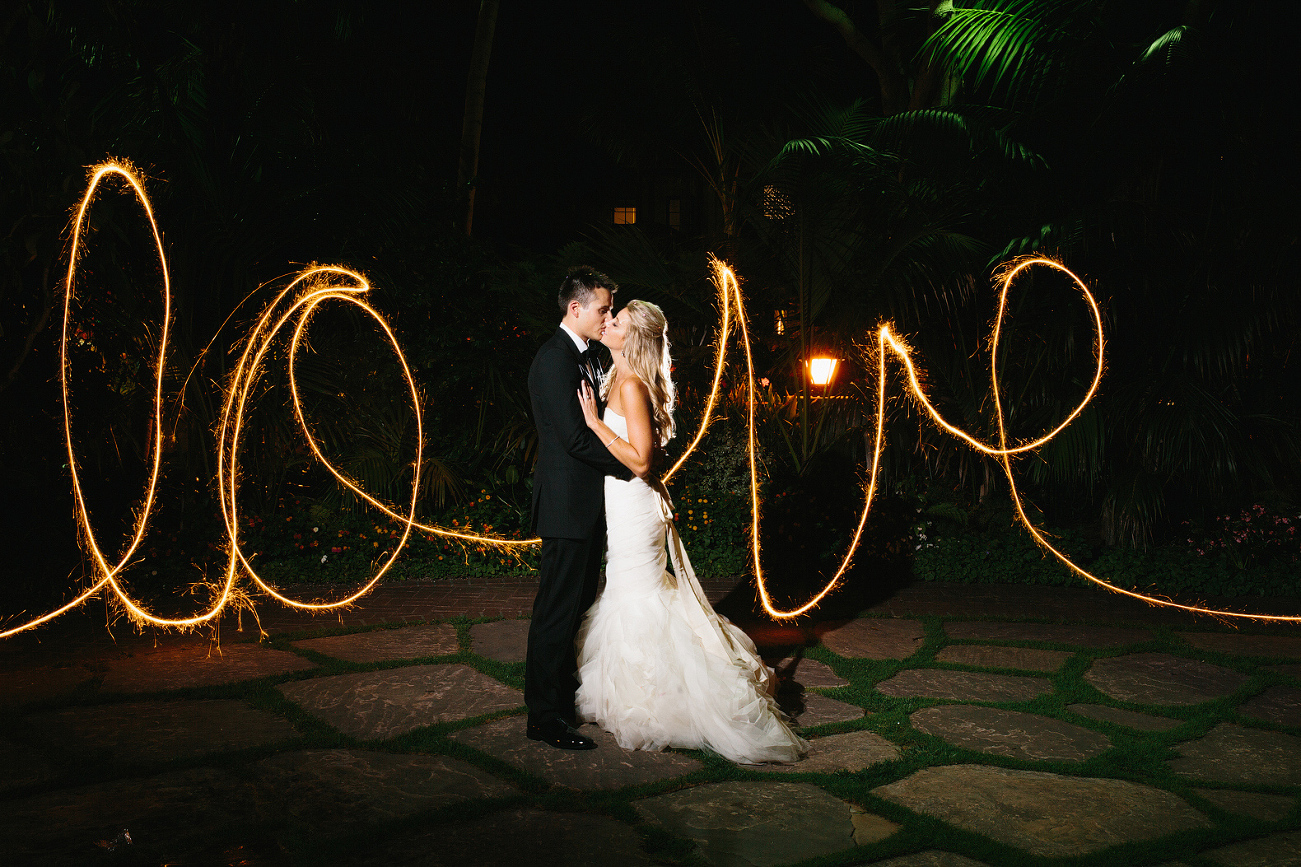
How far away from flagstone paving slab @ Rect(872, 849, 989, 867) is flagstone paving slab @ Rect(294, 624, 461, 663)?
313 centimetres

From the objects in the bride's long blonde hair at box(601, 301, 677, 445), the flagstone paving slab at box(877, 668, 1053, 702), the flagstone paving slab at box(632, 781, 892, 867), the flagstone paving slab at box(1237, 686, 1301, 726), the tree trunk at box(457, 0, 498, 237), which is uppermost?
the tree trunk at box(457, 0, 498, 237)

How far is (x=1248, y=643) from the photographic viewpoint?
19.4 feet

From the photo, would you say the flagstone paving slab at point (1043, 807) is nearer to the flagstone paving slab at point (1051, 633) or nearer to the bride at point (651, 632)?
the bride at point (651, 632)

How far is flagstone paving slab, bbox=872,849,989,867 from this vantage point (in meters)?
3.04

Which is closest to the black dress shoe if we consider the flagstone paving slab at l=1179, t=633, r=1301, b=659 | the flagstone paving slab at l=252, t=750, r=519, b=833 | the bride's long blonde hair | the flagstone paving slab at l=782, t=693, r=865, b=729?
the flagstone paving slab at l=252, t=750, r=519, b=833

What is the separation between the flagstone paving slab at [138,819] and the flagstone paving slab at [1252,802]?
144 inches

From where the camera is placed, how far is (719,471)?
8602 mm

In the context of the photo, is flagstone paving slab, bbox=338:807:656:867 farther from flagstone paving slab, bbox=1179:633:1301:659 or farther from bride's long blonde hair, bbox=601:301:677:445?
flagstone paving slab, bbox=1179:633:1301:659

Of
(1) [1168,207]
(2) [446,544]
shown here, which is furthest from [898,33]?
(2) [446,544]

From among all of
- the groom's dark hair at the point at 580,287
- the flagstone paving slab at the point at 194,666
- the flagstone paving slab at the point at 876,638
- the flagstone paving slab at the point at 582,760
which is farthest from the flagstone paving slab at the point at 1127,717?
the flagstone paving slab at the point at 194,666

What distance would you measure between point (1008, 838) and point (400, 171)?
732 cm

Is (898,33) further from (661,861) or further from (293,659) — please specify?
(661,861)

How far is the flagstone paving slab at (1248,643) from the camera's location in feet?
18.6

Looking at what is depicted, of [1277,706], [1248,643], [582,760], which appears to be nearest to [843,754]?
[582,760]
